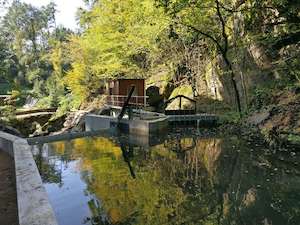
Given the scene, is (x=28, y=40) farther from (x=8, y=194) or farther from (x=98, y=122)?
(x=8, y=194)

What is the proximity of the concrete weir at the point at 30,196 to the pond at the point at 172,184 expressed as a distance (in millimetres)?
1009

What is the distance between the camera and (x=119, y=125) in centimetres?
1576

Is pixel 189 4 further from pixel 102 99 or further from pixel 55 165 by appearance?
pixel 102 99

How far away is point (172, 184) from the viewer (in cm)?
750

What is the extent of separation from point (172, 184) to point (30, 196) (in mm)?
3886

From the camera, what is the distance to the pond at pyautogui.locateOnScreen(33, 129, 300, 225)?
5.70 m

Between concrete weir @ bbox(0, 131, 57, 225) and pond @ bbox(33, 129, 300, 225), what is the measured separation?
101cm

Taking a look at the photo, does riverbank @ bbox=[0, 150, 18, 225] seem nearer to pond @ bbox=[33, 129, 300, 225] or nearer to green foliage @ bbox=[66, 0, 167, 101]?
pond @ bbox=[33, 129, 300, 225]

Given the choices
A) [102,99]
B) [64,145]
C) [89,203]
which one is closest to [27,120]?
[102,99]

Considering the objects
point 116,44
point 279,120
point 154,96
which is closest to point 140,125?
point 279,120

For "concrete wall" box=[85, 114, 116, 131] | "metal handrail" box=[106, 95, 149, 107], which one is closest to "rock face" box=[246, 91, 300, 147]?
"metal handrail" box=[106, 95, 149, 107]

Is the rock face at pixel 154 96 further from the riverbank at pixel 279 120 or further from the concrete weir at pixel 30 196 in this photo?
the concrete weir at pixel 30 196

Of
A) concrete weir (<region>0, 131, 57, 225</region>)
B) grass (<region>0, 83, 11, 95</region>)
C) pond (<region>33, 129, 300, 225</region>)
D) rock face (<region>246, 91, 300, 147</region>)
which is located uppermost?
grass (<region>0, 83, 11, 95</region>)

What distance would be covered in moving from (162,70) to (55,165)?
1509 centimetres
